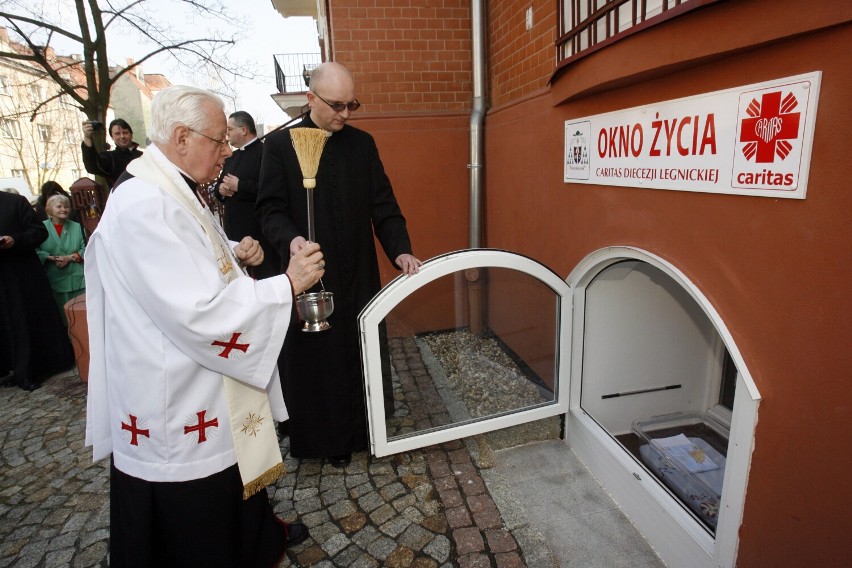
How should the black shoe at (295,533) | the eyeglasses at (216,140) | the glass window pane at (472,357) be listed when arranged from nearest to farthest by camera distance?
the eyeglasses at (216,140) < the black shoe at (295,533) < the glass window pane at (472,357)

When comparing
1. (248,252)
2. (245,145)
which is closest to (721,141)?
(248,252)

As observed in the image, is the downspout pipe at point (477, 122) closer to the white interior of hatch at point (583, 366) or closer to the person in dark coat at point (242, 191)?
→ the white interior of hatch at point (583, 366)

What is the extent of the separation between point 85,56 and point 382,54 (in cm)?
971

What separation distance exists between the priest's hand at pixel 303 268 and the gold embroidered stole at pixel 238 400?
11.4 inches

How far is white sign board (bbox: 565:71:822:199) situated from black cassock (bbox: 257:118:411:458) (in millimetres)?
1460

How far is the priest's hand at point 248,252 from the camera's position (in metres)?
2.49

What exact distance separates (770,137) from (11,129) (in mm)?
31455

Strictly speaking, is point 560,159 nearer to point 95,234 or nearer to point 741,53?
point 741,53

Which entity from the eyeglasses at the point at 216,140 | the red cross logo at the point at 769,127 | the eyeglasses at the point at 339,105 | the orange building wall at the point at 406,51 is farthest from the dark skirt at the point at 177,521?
the orange building wall at the point at 406,51

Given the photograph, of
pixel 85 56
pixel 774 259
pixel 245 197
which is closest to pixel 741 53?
pixel 774 259

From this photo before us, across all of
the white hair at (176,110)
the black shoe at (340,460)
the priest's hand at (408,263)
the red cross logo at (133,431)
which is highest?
the white hair at (176,110)

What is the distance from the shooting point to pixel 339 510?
3109 millimetres

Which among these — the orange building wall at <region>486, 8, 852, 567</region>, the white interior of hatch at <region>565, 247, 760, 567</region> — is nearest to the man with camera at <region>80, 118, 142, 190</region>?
the white interior of hatch at <region>565, 247, 760, 567</region>

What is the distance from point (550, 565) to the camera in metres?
2.60
